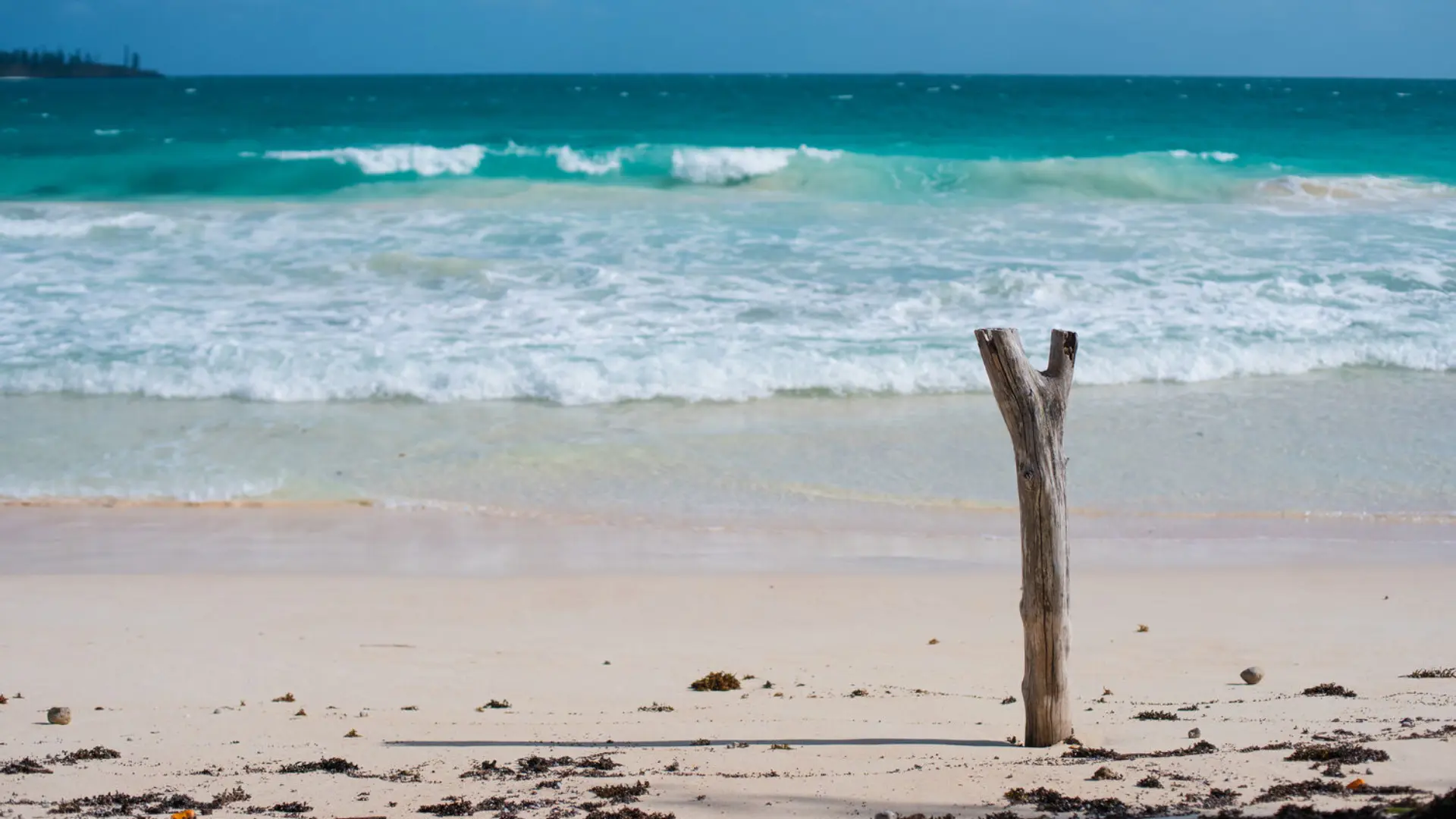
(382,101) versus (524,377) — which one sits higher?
(382,101)

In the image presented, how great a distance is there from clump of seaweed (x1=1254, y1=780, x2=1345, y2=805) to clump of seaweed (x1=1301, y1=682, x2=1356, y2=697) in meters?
1.37

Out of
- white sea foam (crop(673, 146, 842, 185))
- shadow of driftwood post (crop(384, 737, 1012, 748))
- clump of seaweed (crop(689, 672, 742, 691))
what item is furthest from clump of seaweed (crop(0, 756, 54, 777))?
white sea foam (crop(673, 146, 842, 185))

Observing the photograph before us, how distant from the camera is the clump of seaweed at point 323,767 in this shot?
4.11 metres

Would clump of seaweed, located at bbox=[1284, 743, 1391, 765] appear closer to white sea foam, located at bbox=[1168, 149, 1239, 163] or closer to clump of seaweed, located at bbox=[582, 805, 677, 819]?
clump of seaweed, located at bbox=[582, 805, 677, 819]

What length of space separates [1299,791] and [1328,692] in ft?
5.05

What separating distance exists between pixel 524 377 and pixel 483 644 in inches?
210

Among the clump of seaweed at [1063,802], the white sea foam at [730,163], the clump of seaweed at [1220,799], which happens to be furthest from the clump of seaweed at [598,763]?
the white sea foam at [730,163]

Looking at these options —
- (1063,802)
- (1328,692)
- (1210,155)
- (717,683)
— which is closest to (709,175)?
(1210,155)

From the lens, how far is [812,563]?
7.10 m

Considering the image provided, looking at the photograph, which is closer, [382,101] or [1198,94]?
[382,101]

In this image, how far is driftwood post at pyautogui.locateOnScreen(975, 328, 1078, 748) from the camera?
13.8 feet

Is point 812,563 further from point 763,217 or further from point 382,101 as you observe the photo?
point 382,101

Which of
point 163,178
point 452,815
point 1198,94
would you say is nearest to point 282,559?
point 452,815

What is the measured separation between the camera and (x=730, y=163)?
27.2 m
